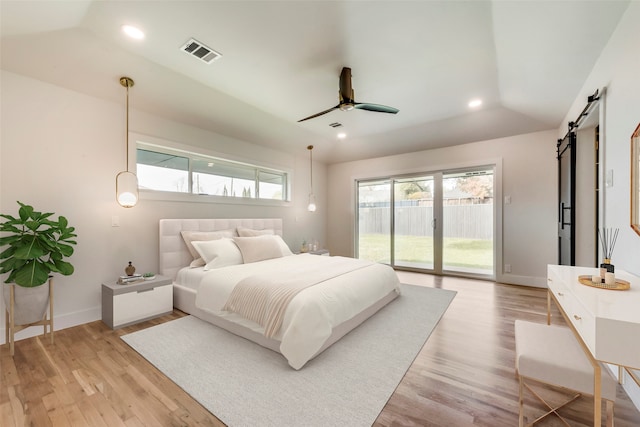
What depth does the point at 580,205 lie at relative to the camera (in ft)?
→ 10.1

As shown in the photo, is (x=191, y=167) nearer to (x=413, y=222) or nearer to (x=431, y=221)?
(x=413, y=222)

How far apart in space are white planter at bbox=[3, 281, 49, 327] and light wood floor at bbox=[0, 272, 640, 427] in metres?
0.25

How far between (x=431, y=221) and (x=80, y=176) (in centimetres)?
569

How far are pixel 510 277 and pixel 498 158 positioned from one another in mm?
2135

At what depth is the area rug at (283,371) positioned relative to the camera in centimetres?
160

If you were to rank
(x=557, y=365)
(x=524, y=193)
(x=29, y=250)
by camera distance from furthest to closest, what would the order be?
(x=524, y=193) → (x=29, y=250) → (x=557, y=365)

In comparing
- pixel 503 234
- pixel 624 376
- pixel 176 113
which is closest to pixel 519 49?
pixel 624 376

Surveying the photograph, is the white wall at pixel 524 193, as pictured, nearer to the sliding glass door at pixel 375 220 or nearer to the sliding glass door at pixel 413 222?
the sliding glass door at pixel 413 222

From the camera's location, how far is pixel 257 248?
3.80 metres

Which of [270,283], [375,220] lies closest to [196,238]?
[270,283]

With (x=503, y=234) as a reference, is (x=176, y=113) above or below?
above

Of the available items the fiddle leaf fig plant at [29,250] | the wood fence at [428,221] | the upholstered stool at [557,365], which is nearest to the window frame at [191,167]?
the fiddle leaf fig plant at [29,250]

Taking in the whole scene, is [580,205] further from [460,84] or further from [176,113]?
[176,113]

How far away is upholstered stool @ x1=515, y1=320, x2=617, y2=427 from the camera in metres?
1.23
